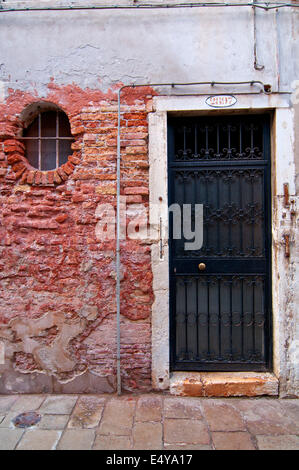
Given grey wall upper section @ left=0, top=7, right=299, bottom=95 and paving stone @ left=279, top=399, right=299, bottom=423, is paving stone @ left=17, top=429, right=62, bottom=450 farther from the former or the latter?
grey wall upper section @ left=0, top=7, right=299, bottom=95

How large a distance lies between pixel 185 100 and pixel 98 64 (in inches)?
38.7

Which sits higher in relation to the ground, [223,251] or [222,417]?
[223,251]

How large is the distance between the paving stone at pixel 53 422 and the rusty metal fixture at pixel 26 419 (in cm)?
6

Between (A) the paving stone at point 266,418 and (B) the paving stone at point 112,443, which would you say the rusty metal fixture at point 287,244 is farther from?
(B) the paving stone at point 112,443

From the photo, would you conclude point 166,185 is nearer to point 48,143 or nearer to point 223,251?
point 223,251

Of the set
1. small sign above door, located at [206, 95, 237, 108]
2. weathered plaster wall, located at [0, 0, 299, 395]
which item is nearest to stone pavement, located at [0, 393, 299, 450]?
weathered plaster wall, located at [0, 0, 299, 395]

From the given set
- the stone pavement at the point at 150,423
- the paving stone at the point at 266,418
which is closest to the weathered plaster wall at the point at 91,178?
the stone pavement at the point at 150,423

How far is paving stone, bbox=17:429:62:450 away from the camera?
2.34m

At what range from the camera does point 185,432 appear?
248 cm

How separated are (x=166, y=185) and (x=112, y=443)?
2324mm

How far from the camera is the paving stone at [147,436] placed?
7.64 ft

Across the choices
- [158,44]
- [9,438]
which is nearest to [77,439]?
[9,438]

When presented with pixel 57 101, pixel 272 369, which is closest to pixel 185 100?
pixel 57 101

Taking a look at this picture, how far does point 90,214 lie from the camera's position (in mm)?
3148
